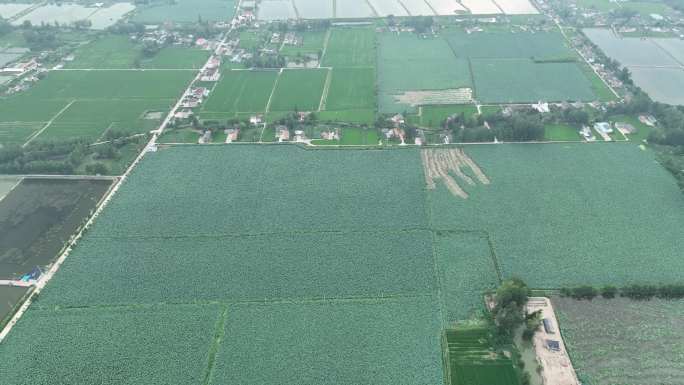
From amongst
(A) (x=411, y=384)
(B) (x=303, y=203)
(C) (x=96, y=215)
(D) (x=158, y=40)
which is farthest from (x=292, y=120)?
(D) (x=158, y=40)

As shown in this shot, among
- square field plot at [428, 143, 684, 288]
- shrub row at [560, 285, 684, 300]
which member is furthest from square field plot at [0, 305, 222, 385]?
shrub row at [560, 285, 684, 300]

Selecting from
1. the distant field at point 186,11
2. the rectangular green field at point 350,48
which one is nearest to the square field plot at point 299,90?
the rectangular green field at point 350,48

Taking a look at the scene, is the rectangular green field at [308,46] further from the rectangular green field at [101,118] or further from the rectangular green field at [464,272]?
the rectangular green field at [464,272]

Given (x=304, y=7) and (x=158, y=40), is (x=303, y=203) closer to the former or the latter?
(x=158, y=40)

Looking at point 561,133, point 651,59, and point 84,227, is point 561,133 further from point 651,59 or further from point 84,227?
point 84,227

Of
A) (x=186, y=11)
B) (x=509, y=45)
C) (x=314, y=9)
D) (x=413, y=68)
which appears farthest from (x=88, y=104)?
(x=509, y=45)

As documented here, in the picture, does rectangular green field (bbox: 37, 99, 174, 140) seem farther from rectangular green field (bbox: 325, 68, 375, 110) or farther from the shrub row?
the shrub row

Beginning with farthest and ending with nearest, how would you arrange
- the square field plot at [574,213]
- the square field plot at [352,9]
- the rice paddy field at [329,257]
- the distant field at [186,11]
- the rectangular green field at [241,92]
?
the square field plot at [352,9]
the distant field at [186,11]
the rectangular green field at [241,92]
the square field plot at [574,213]
the rice paddy field at [329,257]
